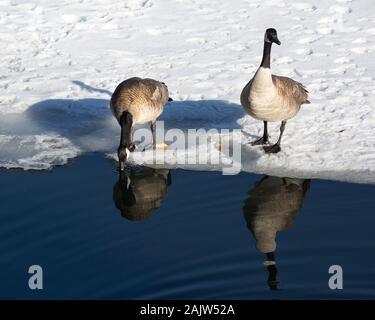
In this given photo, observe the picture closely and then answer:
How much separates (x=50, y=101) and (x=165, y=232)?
4483 mm

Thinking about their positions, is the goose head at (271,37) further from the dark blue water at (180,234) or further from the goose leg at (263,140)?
the dark blue water at (180,234)

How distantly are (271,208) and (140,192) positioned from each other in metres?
1.53

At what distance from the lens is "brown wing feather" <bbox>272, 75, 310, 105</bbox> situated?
9680 millimetres

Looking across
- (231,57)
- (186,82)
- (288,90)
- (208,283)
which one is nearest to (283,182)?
(288,90)

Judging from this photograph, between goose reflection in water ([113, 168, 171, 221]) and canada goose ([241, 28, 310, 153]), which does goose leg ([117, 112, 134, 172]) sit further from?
canada goose ([241, 28, 310, 153])

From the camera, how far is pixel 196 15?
14.8 m

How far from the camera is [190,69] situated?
41.4 ft

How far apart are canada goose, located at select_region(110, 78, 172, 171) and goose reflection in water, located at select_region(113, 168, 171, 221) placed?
380 mm

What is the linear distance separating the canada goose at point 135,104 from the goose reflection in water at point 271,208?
5.57 ft

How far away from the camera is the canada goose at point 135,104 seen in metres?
9.45

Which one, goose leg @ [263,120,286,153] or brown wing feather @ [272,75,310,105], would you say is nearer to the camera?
brown wing feather @ [272,75,310,105]

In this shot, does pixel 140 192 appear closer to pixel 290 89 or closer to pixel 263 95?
pixel 263 95

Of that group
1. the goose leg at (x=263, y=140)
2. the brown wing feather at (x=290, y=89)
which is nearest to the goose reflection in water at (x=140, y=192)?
the goose leg at (x=263, y=140)

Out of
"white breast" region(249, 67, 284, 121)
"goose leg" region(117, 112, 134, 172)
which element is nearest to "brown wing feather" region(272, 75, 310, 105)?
"white breast" region(249, 67, 284, 121)
